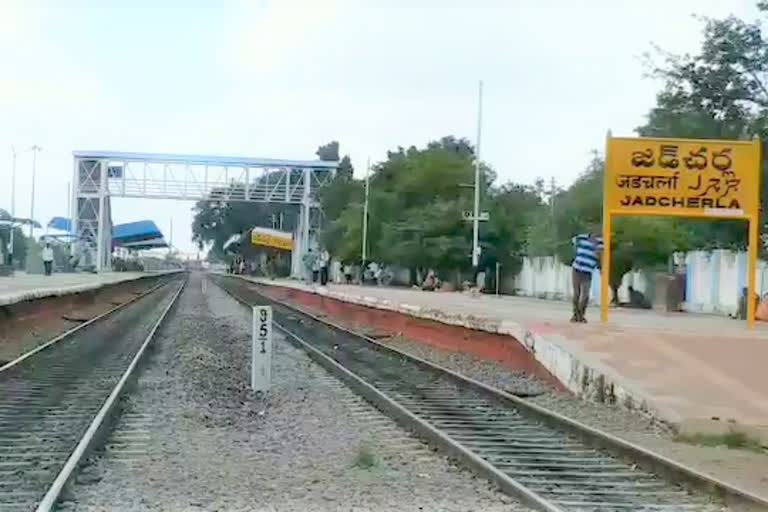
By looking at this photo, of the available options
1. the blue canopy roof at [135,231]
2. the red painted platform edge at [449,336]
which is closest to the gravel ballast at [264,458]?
the red painted platform edge at [449,336]

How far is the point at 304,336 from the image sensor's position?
28.3 m

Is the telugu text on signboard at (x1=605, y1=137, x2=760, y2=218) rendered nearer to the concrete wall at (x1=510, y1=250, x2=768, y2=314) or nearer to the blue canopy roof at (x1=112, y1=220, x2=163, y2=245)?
the concrete wall at (x1=510, y1=250, x2=768, y2=314)

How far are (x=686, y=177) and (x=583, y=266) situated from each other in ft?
8.37

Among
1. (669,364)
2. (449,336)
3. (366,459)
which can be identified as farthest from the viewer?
(449,336)

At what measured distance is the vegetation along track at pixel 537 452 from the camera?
27.4 feet

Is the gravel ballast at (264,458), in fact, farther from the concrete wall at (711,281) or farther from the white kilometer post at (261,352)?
the concrete wall at (711,281)

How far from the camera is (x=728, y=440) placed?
35.8 ft

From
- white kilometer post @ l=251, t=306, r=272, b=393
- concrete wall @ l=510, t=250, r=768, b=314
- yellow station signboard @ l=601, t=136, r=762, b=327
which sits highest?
yellow station signboard @ l=601, t=136, r=762, b=327

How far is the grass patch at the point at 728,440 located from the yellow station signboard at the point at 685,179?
8722 millimetres

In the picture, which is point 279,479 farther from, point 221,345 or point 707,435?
point 221,345

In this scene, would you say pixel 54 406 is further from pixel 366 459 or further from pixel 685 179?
pixel 685 179

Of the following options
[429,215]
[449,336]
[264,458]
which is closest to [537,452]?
[264,458]

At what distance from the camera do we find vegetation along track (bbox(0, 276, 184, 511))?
8594 millimetres

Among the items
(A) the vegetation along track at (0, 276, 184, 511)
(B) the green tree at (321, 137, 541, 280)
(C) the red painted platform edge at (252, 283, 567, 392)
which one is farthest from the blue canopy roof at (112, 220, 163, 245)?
(A) the vegetation along track at (0, 276, 184, 511)
